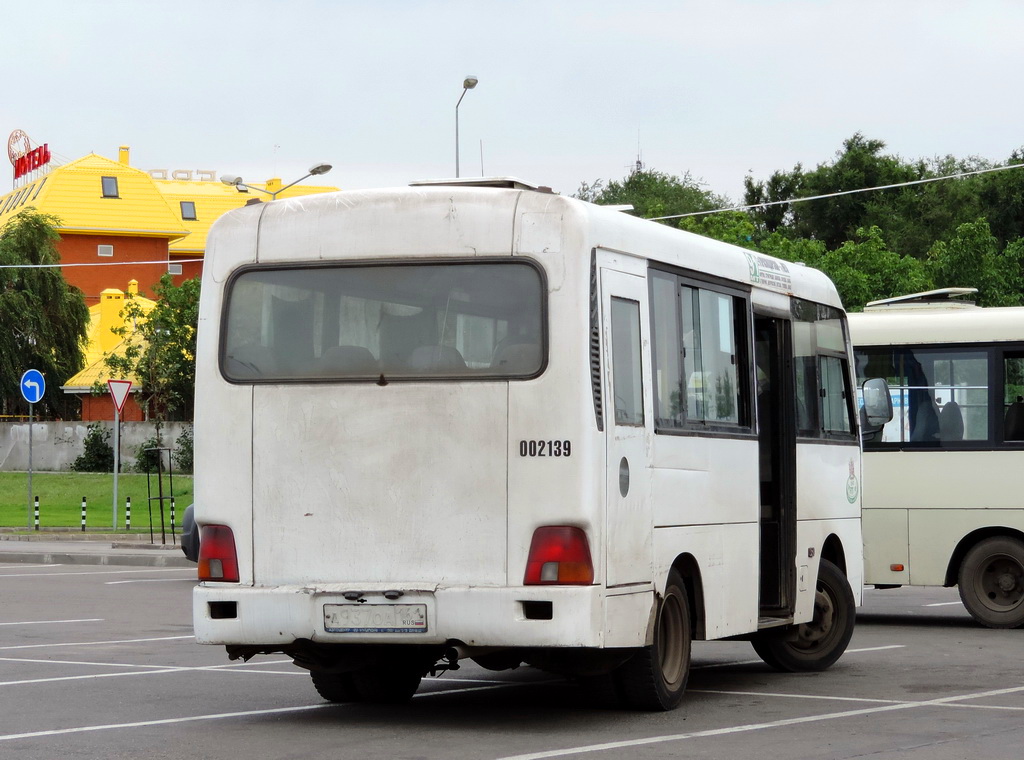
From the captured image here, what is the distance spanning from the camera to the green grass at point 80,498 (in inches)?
1684

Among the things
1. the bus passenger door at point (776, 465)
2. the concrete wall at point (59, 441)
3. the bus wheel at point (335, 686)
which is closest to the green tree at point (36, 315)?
the concrete wall at point (59, 441)

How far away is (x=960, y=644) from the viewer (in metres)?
15.2

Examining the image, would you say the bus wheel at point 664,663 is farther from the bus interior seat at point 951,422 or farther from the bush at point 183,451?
the bush at point 183,451

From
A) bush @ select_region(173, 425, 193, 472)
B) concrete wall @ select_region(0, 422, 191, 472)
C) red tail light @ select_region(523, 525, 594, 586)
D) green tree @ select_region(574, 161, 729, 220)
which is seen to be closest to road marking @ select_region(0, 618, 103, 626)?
red tail light @ select_region(523, 525, 594, 586)

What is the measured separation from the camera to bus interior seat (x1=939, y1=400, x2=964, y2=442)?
57.4ft

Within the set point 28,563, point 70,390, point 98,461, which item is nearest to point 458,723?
point 28,563

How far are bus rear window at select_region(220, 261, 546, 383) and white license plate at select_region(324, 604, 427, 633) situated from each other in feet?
4.04

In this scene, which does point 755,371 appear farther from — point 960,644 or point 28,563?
point 28,563

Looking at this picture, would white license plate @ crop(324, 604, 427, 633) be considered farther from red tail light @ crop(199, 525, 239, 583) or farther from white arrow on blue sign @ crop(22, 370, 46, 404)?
white arrow on blue sign @ crop(22, 370, 46, 404)

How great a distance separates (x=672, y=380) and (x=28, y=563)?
20769 millimetres

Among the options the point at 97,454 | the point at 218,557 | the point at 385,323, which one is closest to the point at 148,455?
the point at 97,454

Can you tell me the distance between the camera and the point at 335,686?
1075 centimetres

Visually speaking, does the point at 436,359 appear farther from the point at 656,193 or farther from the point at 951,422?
the point at 656,193

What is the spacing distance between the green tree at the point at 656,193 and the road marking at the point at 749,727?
277 feet
